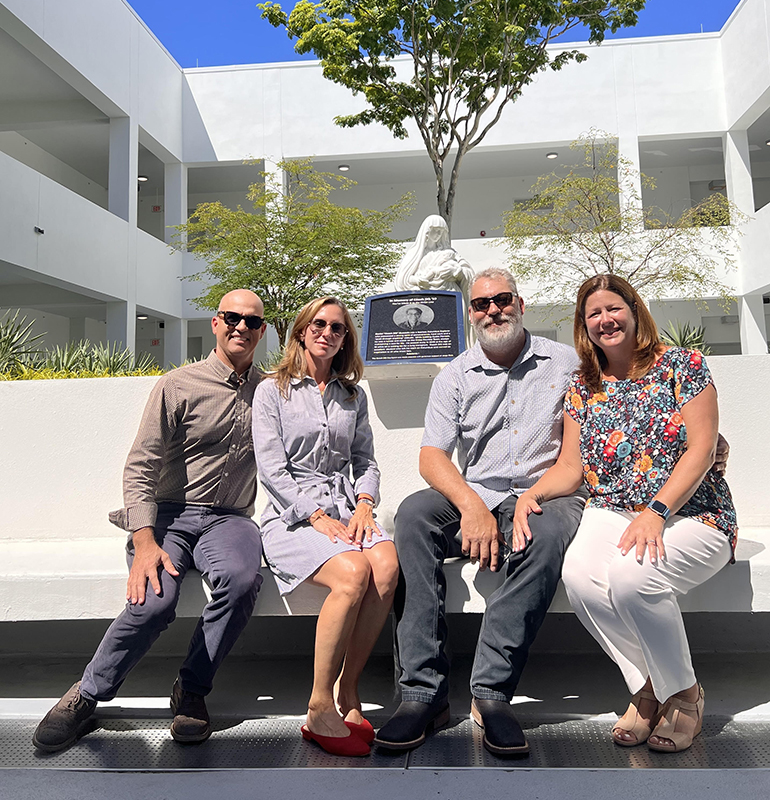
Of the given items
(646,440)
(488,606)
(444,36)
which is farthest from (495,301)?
(444,36)

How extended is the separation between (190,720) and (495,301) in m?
1.98

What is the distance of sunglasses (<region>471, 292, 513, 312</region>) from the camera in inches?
118

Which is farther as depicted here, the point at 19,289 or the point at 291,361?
the point at 19,289

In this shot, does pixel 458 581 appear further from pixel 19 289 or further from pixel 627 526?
pixel 19 289

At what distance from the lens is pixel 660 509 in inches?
93.7

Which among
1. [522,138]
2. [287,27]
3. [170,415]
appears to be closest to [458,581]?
[170,415]

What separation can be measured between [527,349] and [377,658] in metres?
1.67

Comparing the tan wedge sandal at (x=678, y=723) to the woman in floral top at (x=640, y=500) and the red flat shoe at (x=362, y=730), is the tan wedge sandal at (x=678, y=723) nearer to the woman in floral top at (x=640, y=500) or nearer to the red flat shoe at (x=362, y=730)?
the woman in floral top at (x=640, y=500)

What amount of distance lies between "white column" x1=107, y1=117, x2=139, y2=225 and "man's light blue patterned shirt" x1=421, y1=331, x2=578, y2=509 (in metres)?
13.2

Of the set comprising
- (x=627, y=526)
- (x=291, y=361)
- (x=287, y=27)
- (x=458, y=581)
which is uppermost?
(x=287, y=27)

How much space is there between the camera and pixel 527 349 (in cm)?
299

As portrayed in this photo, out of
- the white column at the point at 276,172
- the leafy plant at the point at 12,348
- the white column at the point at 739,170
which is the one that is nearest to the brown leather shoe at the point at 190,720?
the leafy plant at the point at 12,348

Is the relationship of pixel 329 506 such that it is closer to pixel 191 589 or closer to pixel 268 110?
pixel 191 589

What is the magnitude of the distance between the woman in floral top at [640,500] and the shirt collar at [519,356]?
222 millimetres
